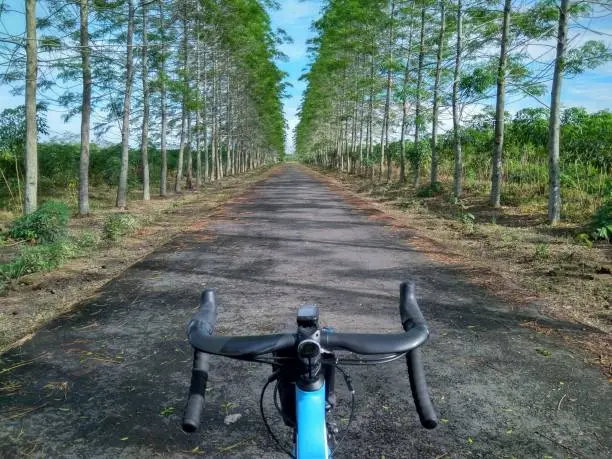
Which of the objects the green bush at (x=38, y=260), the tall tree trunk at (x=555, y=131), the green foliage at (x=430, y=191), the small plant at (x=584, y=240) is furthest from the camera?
the green foliage at (x=430, y=191)

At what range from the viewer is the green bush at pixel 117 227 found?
1020 cm

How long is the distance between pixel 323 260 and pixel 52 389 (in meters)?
5.00

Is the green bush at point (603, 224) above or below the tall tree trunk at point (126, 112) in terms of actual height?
below

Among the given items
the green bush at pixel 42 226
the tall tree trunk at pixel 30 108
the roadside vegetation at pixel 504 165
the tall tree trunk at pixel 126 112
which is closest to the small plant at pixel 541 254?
the roadside vegetation at pixel 504 165

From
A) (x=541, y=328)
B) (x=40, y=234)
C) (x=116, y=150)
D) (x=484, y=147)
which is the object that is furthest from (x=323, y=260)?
(x=116, y=150)

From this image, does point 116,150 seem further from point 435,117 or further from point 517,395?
point 517,395

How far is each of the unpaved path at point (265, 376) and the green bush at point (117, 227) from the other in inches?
136

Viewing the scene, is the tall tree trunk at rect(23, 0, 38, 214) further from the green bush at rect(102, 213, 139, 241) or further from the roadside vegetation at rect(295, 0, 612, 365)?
the roadside vegetation at rect(295, 0, 612, 365)

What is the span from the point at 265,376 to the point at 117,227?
307 inches

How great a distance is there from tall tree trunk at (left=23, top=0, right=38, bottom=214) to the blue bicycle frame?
1089 centimetres

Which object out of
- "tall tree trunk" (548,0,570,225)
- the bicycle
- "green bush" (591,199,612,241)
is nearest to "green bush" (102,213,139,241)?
the bicycle

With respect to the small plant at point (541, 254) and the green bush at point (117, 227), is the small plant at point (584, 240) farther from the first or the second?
the green bush at point (117, 227)

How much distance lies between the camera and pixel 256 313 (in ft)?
17.5

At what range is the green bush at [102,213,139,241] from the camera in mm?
10195
